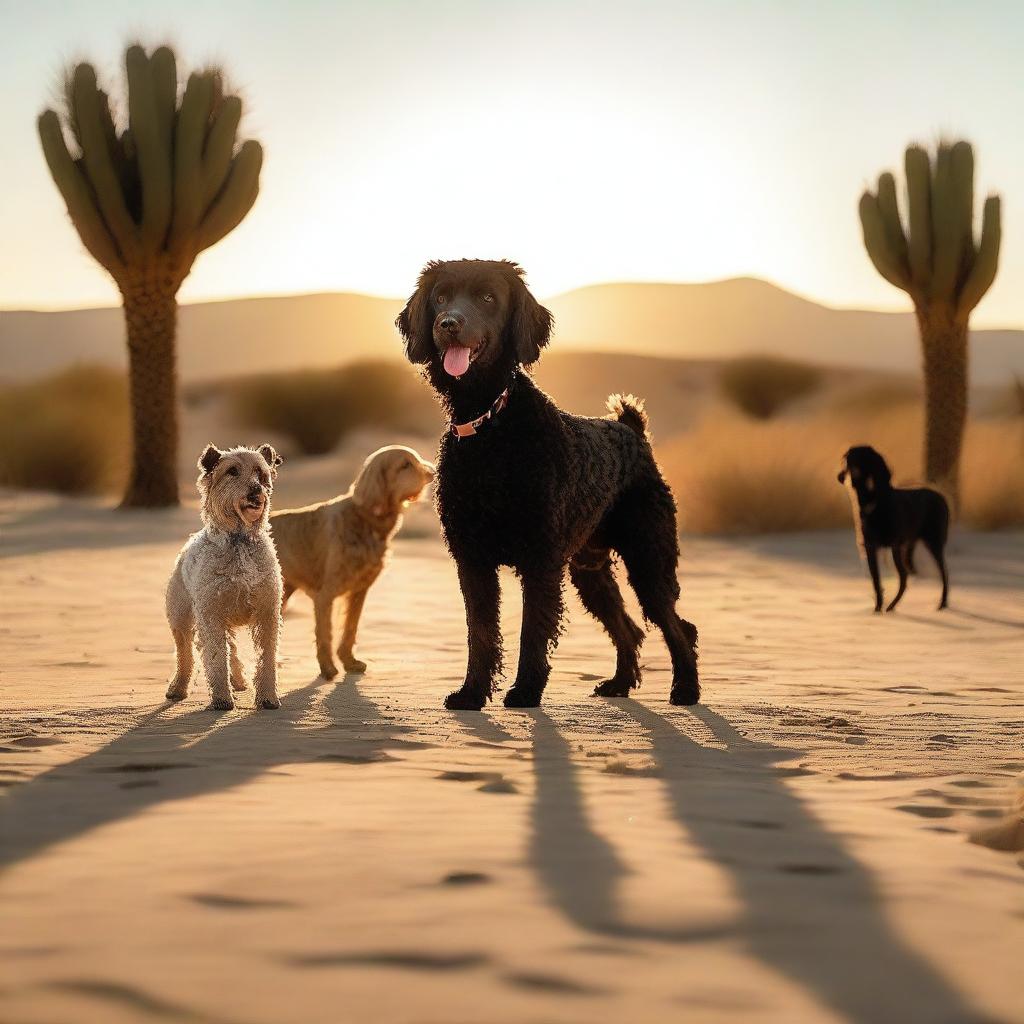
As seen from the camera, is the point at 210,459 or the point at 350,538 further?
the point at 350,538

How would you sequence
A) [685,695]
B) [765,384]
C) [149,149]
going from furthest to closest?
[765,384] < [149,149] < [685,695]

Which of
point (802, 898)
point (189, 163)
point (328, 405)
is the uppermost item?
point (189, 163)

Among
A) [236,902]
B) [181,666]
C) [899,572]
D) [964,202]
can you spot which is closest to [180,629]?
[181,666]

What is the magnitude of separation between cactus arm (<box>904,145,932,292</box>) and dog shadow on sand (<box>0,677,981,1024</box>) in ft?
44.5

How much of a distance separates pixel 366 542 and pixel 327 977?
601 centimetres

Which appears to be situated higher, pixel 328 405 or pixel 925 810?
pixel 328 405

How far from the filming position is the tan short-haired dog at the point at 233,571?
677 centimetres

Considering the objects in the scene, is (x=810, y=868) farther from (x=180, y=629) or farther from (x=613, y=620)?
(x=180, y=629)

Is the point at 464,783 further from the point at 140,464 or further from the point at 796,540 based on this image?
the point at 140,464

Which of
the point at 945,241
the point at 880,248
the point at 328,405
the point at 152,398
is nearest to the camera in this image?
the point at 945,241

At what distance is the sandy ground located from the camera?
2.69m

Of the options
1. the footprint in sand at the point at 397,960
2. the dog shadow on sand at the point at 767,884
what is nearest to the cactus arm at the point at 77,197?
the dog shadow on sand at the point at 767,884

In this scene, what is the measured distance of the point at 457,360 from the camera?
639 cm

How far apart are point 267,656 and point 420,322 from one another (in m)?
1.62
